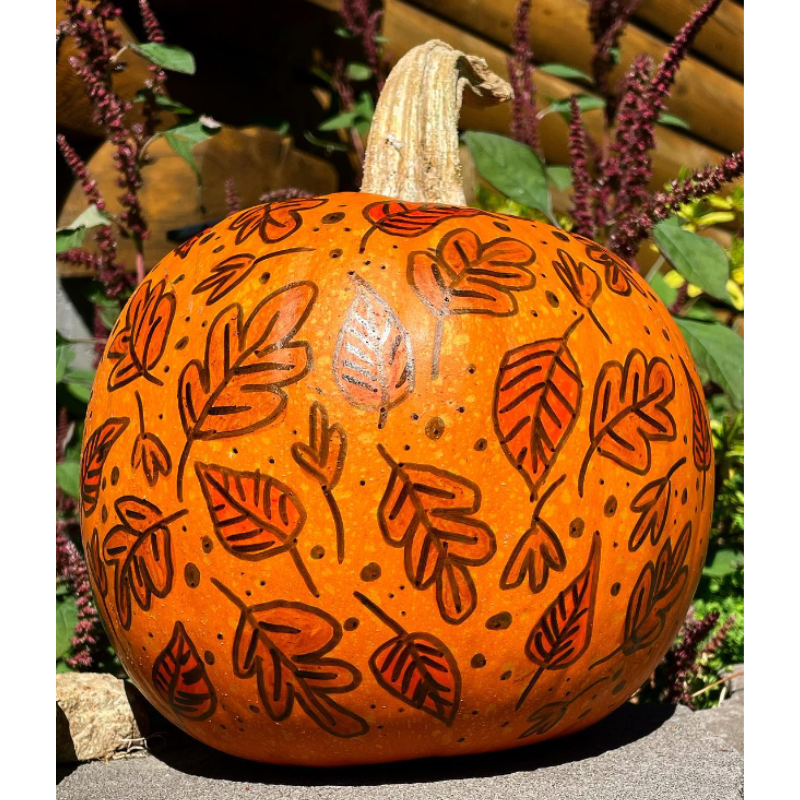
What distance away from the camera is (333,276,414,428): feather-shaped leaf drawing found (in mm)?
1259

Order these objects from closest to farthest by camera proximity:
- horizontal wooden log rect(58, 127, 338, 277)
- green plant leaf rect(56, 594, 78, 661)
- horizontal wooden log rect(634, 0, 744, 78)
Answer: green plant leaf rect(56, 594, 78, 661)
horizontal wooden log rect(58, 127, 338, 277)
horizontal wooden log rect(634, 0, 744, 78)

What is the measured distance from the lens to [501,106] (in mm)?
3357

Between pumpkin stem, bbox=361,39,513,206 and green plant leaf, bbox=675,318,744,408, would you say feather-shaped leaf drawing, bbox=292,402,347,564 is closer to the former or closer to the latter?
pumpkin stem, bbox=361,39,513,206

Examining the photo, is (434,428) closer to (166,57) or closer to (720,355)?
(720,355)

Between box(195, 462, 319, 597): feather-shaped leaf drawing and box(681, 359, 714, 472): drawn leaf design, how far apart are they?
0.64 meters

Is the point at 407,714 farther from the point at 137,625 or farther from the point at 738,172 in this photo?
the point at 738,172

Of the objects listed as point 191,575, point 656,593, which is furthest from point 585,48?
point 191,575

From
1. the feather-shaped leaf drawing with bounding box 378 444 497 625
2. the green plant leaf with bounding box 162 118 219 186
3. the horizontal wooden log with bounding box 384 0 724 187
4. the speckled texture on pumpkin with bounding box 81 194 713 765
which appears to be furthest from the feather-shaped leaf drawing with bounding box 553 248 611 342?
the horizontal wooden log with bounding box 384 0 724 187

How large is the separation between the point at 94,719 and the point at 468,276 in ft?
3.15

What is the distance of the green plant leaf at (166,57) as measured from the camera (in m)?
1.90

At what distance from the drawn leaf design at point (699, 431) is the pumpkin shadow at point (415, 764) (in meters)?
0.49

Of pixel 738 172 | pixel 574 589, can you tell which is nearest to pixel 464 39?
pixel 738 172

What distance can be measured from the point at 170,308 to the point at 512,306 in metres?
0.52

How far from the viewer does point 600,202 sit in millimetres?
2156
